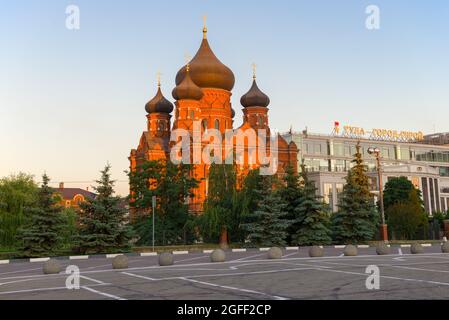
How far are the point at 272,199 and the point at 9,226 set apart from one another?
55.7ft

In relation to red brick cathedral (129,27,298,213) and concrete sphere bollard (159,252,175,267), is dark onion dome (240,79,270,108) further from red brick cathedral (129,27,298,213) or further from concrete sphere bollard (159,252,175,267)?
concrete sphere bollard (159,252,175,267)

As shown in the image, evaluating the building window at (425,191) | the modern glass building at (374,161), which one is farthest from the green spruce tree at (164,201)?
the building window at (425,191)

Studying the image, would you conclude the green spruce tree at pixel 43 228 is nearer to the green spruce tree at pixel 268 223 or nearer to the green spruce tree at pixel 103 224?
the green spruce tree at pixel 103 224

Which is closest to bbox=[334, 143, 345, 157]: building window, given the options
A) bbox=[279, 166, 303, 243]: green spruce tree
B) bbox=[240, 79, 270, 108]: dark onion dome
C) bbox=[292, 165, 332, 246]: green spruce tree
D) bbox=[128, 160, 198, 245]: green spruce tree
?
bbox=[240, 79, 270, 108]: dark onion dome

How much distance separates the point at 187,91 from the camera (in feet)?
184

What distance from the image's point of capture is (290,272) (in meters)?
15.7

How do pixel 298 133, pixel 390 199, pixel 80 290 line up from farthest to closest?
pixel 298 133, pixel 390 199, pixel 80 290

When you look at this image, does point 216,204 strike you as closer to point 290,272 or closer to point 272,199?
point 272,199

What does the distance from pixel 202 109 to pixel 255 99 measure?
25.9ft

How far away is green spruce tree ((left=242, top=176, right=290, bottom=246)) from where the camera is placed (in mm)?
30469

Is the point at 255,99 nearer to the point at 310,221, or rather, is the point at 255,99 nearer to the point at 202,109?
the point at 202,109

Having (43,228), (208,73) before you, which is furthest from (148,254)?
(208,73)
